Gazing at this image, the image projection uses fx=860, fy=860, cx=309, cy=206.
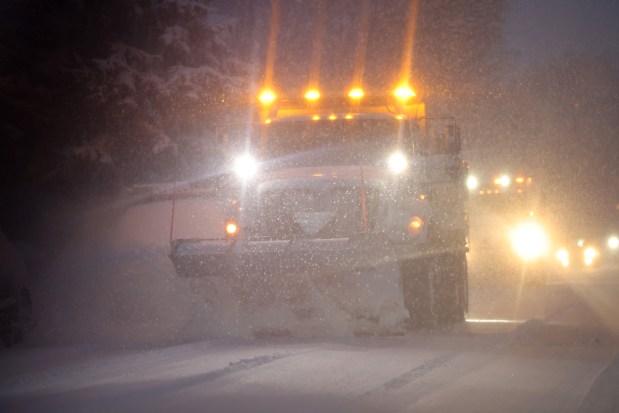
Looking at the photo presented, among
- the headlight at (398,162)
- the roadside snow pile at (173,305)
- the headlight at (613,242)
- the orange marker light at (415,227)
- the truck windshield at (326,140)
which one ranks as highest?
the headlight at (613,242)

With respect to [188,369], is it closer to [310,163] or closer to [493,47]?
[310,163]

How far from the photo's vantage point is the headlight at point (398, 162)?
10352mm

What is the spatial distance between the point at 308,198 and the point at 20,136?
847 centimetres

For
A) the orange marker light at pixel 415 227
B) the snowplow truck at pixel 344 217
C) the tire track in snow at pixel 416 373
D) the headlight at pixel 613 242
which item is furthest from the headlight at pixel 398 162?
the headlight at pixel 613 242

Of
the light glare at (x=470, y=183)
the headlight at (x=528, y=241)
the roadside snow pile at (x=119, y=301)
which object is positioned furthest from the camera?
the headlight at (x=528, y=241)

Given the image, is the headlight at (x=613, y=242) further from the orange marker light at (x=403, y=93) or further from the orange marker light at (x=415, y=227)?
the orange marker light at (x=415, y=227)

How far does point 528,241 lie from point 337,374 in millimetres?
14032

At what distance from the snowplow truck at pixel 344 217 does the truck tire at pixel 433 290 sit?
0.05ft

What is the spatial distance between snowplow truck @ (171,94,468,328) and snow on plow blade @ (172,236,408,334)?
0.03 feet

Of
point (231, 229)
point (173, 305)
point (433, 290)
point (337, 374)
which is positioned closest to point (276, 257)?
point (231, 229)

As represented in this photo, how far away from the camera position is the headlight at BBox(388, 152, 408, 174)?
1035 centimetres

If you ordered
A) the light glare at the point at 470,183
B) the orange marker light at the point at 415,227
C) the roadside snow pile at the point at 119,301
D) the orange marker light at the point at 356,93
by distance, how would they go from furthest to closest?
1. the light glare at the point at 470,183
2. the orange marker light at the point at 356,93
3. the roadside snow pile at the point at 119,301
4. the orange marker light at the point at 415,227

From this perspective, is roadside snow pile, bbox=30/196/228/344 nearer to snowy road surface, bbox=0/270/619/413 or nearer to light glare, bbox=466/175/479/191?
snowy road surface, bbox=0/270/619/413

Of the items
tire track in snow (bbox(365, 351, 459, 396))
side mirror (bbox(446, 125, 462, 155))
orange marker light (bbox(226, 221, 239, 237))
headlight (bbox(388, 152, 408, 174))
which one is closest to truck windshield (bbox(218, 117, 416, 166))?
headlight (bbox(388, 152, 408, 174))
